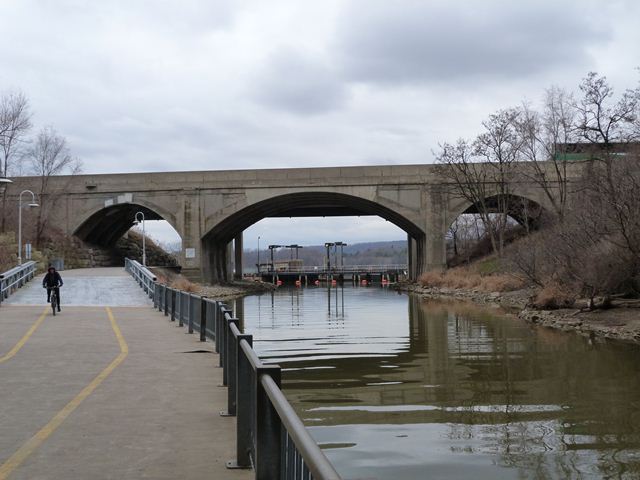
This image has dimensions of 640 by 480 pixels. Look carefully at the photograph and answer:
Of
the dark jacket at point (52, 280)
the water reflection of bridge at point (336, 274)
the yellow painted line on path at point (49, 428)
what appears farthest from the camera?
the water reflection of bridge at point (336, 274)

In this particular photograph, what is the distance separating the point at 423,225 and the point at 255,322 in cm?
3049

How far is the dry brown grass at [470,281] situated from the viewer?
43375 mm

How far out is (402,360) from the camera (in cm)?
1722

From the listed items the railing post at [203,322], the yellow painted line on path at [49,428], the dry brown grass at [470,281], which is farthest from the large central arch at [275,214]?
the yellow painted line on path at [49,428]

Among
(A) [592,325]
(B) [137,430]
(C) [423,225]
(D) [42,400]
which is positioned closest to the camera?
(B) [137,430]

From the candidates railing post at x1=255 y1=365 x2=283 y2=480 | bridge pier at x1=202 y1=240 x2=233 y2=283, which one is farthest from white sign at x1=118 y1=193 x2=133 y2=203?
railing post at x1=255 y1=365 x2=283 y2=480

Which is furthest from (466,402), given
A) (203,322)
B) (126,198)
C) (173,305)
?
(126,198)

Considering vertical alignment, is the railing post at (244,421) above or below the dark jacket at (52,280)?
below

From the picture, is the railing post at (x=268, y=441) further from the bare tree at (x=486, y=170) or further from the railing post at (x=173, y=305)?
the bare tree at (x=486, y=170)

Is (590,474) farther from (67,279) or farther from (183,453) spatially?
(67,279)

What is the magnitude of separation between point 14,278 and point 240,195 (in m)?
25.1

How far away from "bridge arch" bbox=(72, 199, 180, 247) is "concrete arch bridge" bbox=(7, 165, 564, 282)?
0.38ft

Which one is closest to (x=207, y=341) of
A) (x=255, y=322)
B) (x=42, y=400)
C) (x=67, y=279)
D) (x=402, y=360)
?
(x=402, y=360)

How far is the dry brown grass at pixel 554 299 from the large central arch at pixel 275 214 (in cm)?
2743
